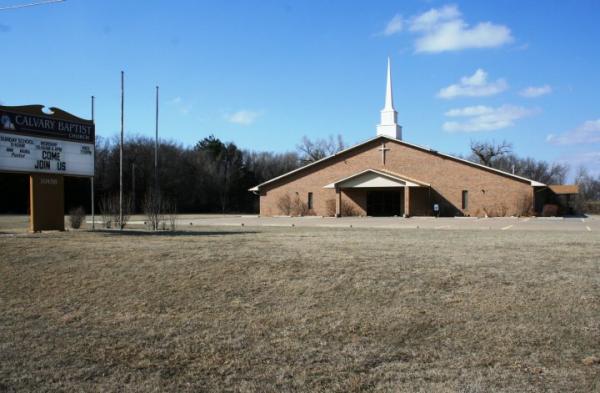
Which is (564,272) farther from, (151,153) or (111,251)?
(151,153)

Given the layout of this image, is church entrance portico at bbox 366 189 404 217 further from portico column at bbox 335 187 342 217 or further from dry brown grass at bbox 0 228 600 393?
dry brown grass at bbox 0 228 600 393

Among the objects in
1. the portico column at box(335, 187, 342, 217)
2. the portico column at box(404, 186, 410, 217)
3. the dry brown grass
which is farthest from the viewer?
the portico column at box(335, 187, 342, 217)

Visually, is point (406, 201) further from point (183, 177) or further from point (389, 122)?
point (183, 177)

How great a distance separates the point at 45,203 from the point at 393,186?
29.1 metres

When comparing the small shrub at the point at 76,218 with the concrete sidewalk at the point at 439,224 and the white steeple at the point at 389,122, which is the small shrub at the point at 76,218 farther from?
the white steeple at the point at 389,122

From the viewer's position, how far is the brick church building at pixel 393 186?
43000 millimetres

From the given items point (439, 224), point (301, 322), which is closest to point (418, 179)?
point (439, 224)

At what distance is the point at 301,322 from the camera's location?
7500mm

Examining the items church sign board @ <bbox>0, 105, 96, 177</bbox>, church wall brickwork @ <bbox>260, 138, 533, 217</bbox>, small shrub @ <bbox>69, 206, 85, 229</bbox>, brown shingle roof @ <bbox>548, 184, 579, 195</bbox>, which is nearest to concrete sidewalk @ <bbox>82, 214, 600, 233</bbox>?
small shrub @ <bbox>69, 206, 85, 229</bbox>

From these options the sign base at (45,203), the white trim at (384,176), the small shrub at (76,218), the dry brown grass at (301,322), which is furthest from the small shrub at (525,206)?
the sign base at (45,203)

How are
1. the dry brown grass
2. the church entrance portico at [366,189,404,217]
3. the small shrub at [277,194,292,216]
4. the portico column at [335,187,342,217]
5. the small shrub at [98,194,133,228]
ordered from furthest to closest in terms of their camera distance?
the small shrub at [277,194,292,216] → the church entrance portico at [366,189,404,217] → the portico column at [335,187,342,217] → the small shrub at [98,194,133,228] → the dry brown grass

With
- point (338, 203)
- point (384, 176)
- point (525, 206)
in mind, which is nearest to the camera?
point (525, 206)

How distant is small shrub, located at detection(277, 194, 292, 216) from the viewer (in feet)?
165

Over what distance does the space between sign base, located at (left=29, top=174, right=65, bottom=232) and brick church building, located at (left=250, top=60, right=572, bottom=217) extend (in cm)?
2817
